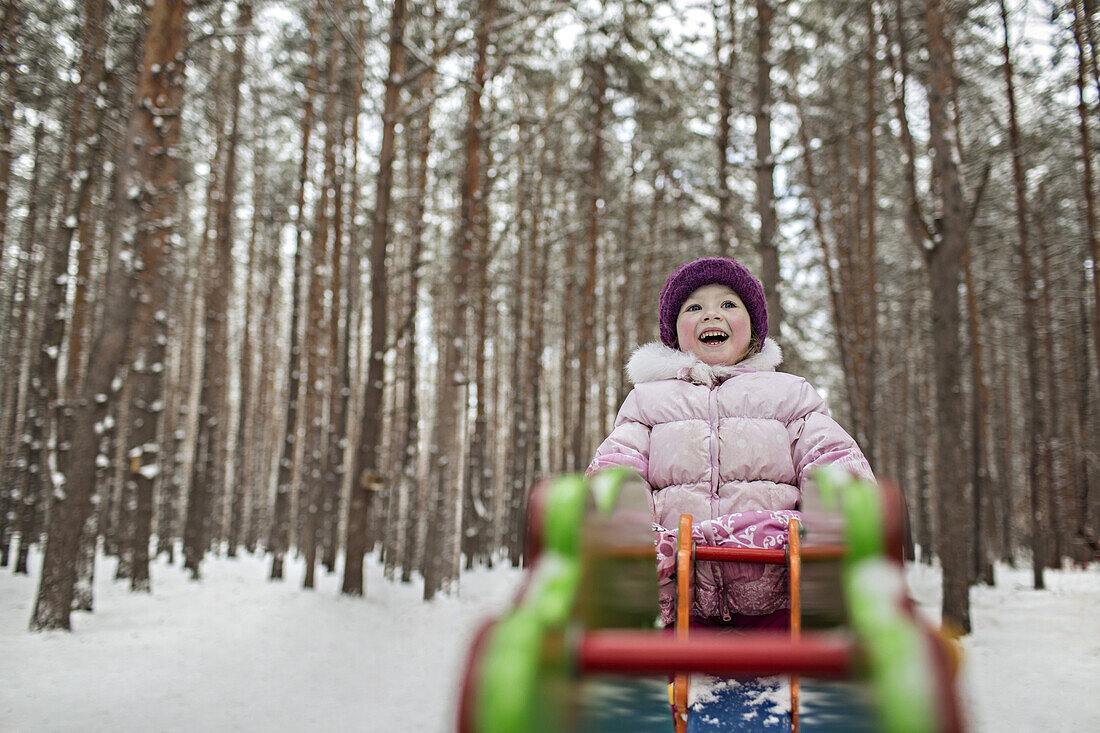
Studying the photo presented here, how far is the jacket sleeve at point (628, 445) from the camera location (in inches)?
93.8

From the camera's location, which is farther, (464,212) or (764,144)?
(464,212)

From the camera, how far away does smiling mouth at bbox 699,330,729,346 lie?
2951mm

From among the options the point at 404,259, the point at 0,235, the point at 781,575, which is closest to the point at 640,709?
the point at 781,575

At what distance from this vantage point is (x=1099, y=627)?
8031 millimetres

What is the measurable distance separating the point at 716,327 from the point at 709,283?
0.26 meters

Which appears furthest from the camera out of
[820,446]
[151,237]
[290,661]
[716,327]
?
[151,237]

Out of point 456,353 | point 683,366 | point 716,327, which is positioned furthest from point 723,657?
point 456,353

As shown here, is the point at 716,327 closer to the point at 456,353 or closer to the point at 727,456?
the point at 727,456

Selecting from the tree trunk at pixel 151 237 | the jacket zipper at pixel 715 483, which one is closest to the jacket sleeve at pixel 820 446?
the jacket zipper at pixel 715 483

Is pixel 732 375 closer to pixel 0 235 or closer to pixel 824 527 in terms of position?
pixel 824 527

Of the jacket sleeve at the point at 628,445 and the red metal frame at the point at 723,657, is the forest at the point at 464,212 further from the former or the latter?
the red metal frame at the point at 723,657

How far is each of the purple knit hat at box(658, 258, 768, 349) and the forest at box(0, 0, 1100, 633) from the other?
4177 mm

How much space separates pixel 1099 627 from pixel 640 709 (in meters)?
9.64

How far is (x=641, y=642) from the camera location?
33.6 inches
